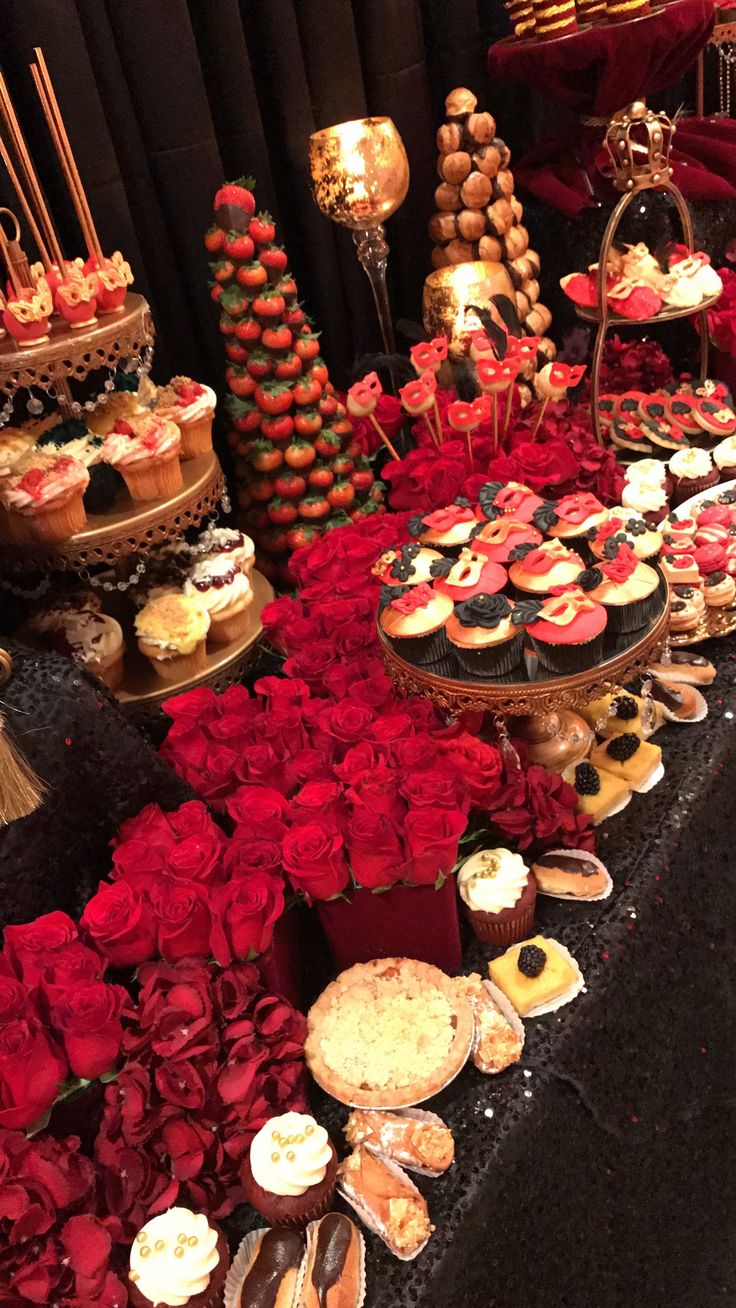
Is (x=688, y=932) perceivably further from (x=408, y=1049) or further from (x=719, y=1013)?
(x=408, y=1049)

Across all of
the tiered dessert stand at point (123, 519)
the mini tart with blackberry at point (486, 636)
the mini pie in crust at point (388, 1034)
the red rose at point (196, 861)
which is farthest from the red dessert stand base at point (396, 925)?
the tiered dessert stand at point (123, 519)

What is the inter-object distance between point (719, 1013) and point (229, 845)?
726 millimetres

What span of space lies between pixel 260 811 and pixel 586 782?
19.6 inches

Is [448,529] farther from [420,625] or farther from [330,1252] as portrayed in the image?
[330,1252]

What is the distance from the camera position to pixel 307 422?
1639 mm

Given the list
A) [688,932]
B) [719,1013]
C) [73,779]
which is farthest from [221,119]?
[719,1013]

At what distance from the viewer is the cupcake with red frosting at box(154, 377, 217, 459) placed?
1412 millimetres

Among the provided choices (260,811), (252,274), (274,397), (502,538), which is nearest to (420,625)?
(502,538)

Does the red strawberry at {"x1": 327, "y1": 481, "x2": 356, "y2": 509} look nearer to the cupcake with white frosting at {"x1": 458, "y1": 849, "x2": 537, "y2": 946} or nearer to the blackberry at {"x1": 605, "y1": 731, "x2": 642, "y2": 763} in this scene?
the blackberry at {"x1": 605, "y1": 731, "x2": 642, "y2": 763}

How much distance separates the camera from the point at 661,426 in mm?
1935

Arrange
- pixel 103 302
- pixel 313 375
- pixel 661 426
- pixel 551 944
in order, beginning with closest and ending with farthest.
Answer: pixel 551 944, pixel 103 302, pixel 313 375, pixel 661 426

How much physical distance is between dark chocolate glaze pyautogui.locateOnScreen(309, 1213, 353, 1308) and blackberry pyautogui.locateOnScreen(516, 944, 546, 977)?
33 centimetres

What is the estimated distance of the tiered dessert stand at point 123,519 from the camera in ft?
3.84

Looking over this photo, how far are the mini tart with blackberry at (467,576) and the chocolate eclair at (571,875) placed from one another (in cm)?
37
